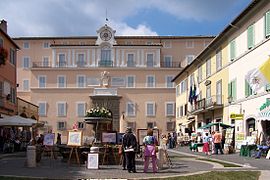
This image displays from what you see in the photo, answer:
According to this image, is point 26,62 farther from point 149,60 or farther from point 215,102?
point 215,102

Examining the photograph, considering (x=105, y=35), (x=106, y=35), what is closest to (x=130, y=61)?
(x=106, y=35)

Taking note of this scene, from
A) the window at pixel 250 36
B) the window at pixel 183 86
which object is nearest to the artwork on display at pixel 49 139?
the window at pixel 250 36

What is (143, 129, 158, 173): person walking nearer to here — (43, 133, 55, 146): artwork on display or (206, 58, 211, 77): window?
(43, 133, 55, 146): artwork on display

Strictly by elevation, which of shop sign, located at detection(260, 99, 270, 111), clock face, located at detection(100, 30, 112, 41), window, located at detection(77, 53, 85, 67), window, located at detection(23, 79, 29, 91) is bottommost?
shop sign, located at detection(260, 99, 270, 111)

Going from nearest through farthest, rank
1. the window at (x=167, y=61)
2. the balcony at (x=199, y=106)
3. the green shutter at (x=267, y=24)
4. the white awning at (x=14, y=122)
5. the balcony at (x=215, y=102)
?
the green shutter at (x=267, y=24) < the white awning at (x=14, y=122) < the balcony at (x=215, y=102) < the balcony at (x=199, y=106) < the window at (x=167, y=61)

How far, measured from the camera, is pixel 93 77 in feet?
224

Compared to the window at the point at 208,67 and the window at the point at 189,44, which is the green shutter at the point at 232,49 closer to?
the window at the point at 208,67

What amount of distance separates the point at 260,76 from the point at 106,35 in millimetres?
55359

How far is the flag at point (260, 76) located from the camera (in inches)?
620

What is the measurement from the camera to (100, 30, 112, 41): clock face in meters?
70.1

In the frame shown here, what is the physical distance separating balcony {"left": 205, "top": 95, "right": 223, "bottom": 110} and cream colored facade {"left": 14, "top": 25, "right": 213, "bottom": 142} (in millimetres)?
25460

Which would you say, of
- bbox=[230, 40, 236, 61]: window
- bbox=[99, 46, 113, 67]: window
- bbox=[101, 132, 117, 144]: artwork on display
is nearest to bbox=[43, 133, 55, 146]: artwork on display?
bbox=[101, 132, 117, 144]: artwork on display

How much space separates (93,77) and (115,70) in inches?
138

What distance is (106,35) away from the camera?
7038 cm
